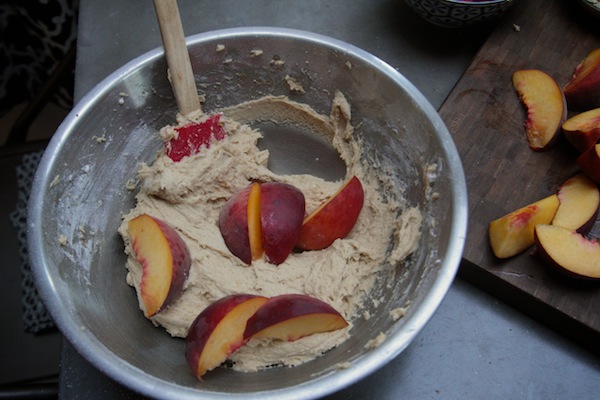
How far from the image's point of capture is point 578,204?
41.9 inches

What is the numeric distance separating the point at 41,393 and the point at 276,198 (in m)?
0.69

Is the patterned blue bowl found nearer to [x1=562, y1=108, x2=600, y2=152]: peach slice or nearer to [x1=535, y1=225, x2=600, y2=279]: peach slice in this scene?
[x1=562, y1=108, x2=600, y2=152]: peach slice

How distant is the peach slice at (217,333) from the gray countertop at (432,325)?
0.77 ft

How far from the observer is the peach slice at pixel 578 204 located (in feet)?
3.43

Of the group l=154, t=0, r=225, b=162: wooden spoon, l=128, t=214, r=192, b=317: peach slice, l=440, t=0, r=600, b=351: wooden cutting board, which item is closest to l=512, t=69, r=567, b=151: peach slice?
l=440, t=0, r=600, b=351: wooden cutting board

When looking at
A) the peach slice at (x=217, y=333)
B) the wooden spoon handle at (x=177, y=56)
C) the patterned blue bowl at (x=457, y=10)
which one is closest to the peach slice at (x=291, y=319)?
the peach slice at (x=217, y=333)

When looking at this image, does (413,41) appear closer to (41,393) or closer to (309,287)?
(309,287)

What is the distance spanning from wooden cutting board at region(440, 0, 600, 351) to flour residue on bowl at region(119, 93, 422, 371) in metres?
0.19

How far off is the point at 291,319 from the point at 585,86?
2.83ft

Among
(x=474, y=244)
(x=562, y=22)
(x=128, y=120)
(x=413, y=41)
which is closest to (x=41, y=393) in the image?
(x=128, y=120)

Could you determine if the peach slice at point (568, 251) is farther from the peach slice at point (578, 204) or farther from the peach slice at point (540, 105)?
the peach slice at point (540, 105)

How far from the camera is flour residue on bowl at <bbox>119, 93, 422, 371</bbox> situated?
97 cm

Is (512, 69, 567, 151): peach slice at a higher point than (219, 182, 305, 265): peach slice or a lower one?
higher

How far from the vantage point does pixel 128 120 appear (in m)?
1.08
